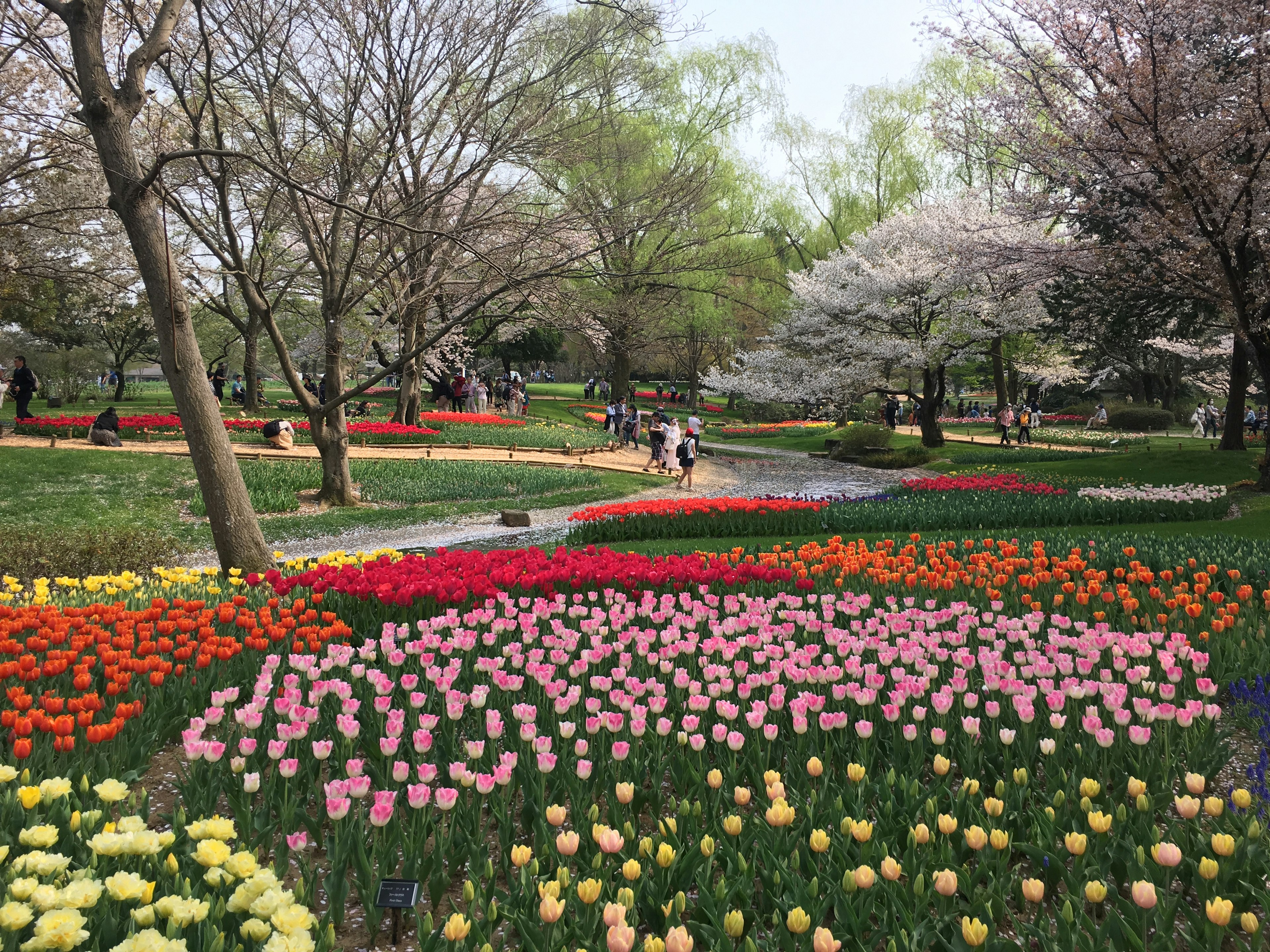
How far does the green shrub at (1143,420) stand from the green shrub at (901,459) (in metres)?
18.0

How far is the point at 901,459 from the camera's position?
89.4 ft

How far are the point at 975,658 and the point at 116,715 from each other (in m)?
4.07

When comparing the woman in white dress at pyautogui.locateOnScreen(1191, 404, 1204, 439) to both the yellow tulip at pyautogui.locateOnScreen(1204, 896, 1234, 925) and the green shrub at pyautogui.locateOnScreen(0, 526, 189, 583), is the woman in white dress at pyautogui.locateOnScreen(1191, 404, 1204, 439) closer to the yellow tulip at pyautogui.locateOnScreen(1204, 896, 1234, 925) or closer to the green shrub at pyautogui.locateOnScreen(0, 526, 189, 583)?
the green shrub at pyautogui.locateOnScreen(0, 526, 189, 583)

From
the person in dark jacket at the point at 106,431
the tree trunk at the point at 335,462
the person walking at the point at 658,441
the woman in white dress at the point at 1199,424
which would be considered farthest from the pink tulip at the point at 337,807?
the woman in white dress at the point at 1199,424

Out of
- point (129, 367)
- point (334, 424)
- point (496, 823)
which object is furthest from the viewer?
point (129, 367)

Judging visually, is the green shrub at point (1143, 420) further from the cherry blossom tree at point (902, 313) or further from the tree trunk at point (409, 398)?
the tree trunk at point (409, 398)

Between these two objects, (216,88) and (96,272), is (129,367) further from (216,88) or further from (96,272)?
(216,88)

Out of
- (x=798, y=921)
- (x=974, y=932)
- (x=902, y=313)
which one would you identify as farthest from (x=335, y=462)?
(x=902, y=313)

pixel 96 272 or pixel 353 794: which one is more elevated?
pixel 96 272

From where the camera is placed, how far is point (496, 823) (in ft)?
11.5

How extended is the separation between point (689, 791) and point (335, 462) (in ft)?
45.1

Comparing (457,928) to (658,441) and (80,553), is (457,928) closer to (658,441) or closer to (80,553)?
(80,553)

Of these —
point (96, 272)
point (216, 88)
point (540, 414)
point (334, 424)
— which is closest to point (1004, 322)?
point (540, 414)

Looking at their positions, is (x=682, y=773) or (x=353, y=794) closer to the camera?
(x=353, y=794)
